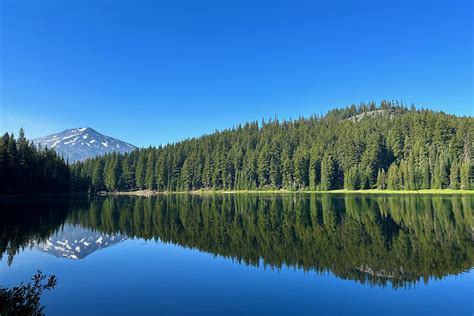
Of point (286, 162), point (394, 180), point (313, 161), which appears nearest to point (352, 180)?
point (394, 180)

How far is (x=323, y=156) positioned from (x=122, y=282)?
130403mm

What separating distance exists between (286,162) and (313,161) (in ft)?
38.9

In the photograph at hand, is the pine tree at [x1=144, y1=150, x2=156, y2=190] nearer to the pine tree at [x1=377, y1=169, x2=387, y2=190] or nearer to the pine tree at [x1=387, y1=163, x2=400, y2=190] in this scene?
the pine tree at [x1=377, y1=169, x2=387, y2=190]

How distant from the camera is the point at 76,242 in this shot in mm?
31375

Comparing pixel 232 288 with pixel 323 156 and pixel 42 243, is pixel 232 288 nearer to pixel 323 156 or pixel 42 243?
pixel 42 243

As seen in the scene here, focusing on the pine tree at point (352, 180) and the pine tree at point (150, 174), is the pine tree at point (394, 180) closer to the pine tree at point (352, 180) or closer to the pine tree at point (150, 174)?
the pine tree at point (352, 180)

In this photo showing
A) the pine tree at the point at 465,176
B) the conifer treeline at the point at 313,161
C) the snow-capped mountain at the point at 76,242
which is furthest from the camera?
the conifer treeline at the point at 313,161

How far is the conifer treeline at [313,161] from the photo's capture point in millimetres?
112375

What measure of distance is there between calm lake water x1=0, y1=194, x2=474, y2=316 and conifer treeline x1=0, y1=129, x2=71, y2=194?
69.2m

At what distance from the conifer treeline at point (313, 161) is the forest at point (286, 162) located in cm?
31

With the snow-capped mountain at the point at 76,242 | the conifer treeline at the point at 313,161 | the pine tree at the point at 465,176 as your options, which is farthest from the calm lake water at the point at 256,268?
the conifer treeline at the point at 313,161

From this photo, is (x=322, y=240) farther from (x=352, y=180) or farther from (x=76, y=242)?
(x=352, y=180)

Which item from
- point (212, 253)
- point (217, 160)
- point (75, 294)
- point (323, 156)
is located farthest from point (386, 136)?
point (75, 294)

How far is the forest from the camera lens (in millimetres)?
105375
